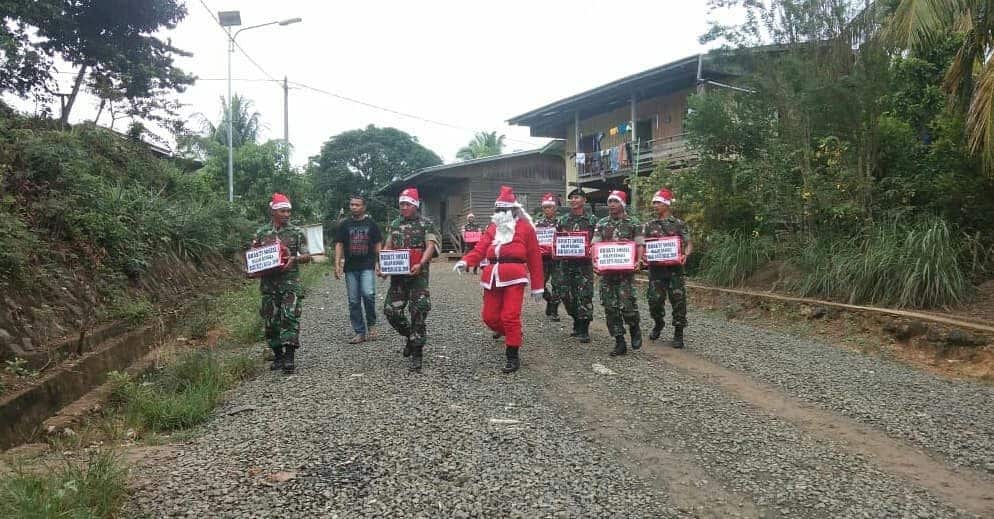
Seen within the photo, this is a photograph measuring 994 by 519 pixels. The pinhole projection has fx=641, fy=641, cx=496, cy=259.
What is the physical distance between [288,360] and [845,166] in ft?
27.9

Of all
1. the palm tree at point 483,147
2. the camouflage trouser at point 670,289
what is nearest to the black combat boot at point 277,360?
the camouflage trouser at point 670,289

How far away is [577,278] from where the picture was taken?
794cm

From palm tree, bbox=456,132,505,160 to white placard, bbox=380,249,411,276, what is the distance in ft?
118

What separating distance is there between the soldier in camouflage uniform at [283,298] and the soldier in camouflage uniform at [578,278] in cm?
327

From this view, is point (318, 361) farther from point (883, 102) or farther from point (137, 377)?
point (883, 102)

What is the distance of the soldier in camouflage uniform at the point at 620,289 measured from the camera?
22.5ft

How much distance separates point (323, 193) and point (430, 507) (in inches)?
1307

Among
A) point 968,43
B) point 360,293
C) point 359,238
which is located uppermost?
point 968,43

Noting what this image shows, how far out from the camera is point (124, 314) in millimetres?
7160

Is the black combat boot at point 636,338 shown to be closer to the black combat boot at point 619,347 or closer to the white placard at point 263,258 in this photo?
the black combat boot at point 619,347

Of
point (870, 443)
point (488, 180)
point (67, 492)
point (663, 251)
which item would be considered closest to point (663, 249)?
point (663, 251)

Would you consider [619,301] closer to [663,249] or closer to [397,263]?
[663,249]

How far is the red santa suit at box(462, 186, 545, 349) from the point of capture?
6148 millimetres

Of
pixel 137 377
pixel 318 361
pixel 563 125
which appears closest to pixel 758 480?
pixel 318 361
